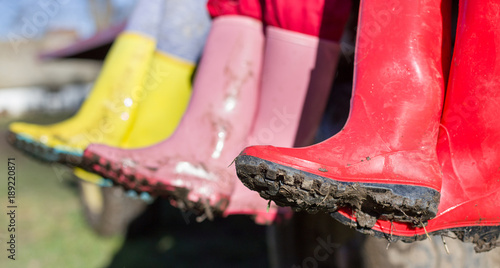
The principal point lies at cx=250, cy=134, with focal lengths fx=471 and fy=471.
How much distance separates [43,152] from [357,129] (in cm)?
70

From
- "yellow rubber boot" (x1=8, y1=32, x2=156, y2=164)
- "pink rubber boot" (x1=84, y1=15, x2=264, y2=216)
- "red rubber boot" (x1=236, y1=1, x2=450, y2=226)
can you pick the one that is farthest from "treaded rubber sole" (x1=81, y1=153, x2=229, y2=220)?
"red rubber boot" (x1=236, y1=1, x2=450, y2=226)

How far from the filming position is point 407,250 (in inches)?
37.4

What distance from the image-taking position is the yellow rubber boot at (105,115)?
1.02 m

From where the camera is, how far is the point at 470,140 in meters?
0.64

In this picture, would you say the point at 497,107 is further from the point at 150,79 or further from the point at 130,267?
the point at 130,267

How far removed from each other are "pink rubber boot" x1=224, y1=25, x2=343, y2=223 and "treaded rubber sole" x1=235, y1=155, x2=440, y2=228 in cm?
28

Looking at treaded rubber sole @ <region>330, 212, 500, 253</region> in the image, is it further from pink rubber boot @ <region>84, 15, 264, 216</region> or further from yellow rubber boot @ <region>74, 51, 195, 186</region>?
yellow rubber boot @ <region>74, 51, 195, 186</region>

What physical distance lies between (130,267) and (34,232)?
80cm

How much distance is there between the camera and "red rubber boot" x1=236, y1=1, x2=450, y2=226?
58 centimetres

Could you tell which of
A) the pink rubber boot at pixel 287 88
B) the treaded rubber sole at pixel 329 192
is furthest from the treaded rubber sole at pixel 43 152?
the treaded rubber sole at pixel 329 192

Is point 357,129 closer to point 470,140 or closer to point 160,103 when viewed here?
point 470,140

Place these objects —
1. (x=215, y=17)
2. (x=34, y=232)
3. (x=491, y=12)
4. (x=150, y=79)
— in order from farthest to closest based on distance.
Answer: (x=34, y=232) → (x=150, y=79) → (x=215, y=17) → (x=491, y=12)

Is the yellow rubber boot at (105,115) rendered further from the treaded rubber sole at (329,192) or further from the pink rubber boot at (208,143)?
the treaded rubber sole at (329,192)

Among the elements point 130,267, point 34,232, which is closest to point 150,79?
point 130,267
